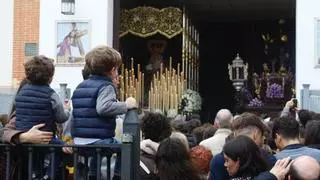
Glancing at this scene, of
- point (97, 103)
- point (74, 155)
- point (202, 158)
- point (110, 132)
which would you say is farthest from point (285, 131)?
point (74, 155)

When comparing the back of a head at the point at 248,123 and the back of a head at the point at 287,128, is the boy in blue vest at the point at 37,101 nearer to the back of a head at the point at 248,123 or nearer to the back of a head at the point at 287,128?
the back of a head at the point at 248,123

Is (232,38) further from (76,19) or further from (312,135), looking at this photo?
(312,135)

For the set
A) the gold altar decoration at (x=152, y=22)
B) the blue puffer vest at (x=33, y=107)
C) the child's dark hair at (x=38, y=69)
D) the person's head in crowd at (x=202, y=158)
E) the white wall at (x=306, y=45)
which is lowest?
the person's head in crowd at (x=202, y=158)

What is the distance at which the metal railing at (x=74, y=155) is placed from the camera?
458 centimetres

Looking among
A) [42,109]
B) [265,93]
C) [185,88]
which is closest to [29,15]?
[185,88]

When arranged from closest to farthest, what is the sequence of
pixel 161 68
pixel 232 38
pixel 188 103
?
1. pixel 188 103
2. pixel 161 68
3. pixel 232 38

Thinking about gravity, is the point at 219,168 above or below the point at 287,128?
below

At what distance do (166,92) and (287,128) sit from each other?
11675 millimetres

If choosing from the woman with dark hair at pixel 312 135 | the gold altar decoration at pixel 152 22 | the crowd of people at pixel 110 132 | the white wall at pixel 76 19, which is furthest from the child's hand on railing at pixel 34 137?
the gold altar decoration at pixel 152 22

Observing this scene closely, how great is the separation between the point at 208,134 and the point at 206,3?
15062 millimetres

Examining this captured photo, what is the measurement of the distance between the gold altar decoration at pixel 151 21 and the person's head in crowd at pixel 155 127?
41.1 feet

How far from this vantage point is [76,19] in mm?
15766

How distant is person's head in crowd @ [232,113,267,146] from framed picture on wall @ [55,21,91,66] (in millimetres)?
10238

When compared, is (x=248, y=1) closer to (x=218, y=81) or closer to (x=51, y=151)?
(x=218, y=81)
